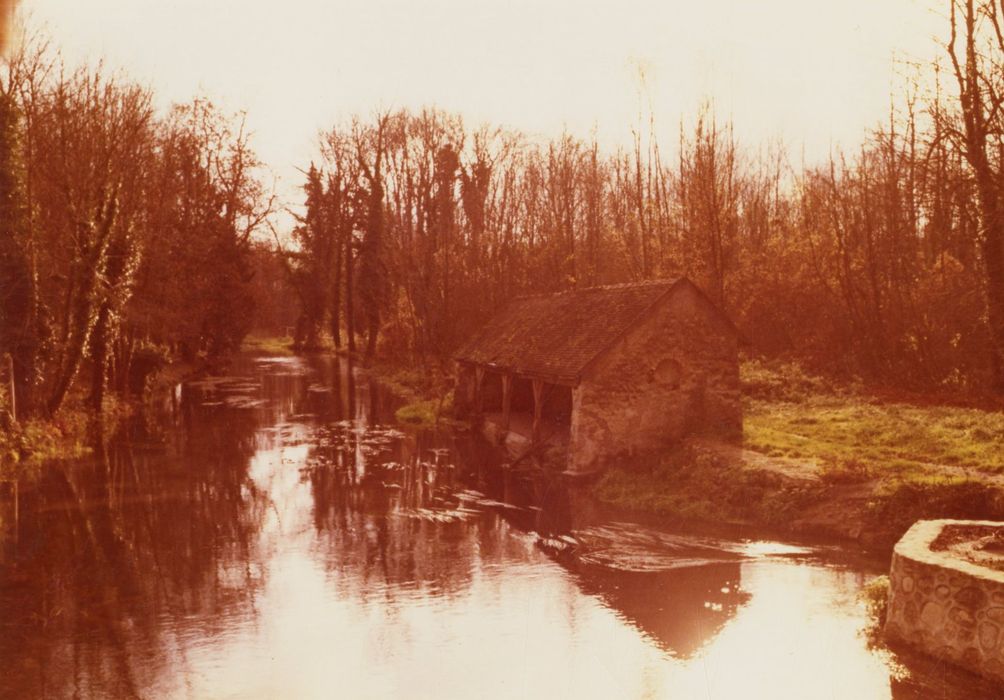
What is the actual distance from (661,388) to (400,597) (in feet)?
30.2

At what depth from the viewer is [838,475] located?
15273 millimetres

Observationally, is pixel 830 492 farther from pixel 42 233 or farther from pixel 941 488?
pixel 42 233

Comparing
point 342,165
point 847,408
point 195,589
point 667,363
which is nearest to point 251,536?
point 195,589

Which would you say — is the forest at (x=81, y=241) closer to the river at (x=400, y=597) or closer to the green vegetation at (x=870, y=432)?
the river at (x=400, y=597)

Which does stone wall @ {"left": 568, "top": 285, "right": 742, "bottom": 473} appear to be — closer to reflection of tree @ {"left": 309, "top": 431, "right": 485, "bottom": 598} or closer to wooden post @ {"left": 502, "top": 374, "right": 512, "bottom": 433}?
reflection of tree @ {"left": 309, "top": 431, "right": 485, "bottom": 598}

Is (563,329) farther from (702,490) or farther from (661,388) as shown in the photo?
(702,490)

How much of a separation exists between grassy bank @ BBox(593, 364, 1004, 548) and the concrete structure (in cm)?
404

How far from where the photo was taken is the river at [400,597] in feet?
30.1

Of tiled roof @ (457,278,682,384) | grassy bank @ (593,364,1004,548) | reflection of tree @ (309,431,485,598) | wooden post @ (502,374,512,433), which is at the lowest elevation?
reflection of tree @ (309,431,485,598)

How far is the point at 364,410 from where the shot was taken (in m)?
31.5

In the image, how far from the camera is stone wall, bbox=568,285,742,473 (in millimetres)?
18781

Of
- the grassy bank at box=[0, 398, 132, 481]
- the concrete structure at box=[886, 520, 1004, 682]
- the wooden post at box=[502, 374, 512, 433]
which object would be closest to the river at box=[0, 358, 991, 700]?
the concrete structure at box=[886, 520, 1004, 682]

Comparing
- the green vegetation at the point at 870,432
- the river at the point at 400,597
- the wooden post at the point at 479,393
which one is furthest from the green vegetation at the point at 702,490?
the wooden post at the point at 479,393

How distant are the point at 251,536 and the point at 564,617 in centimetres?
649
